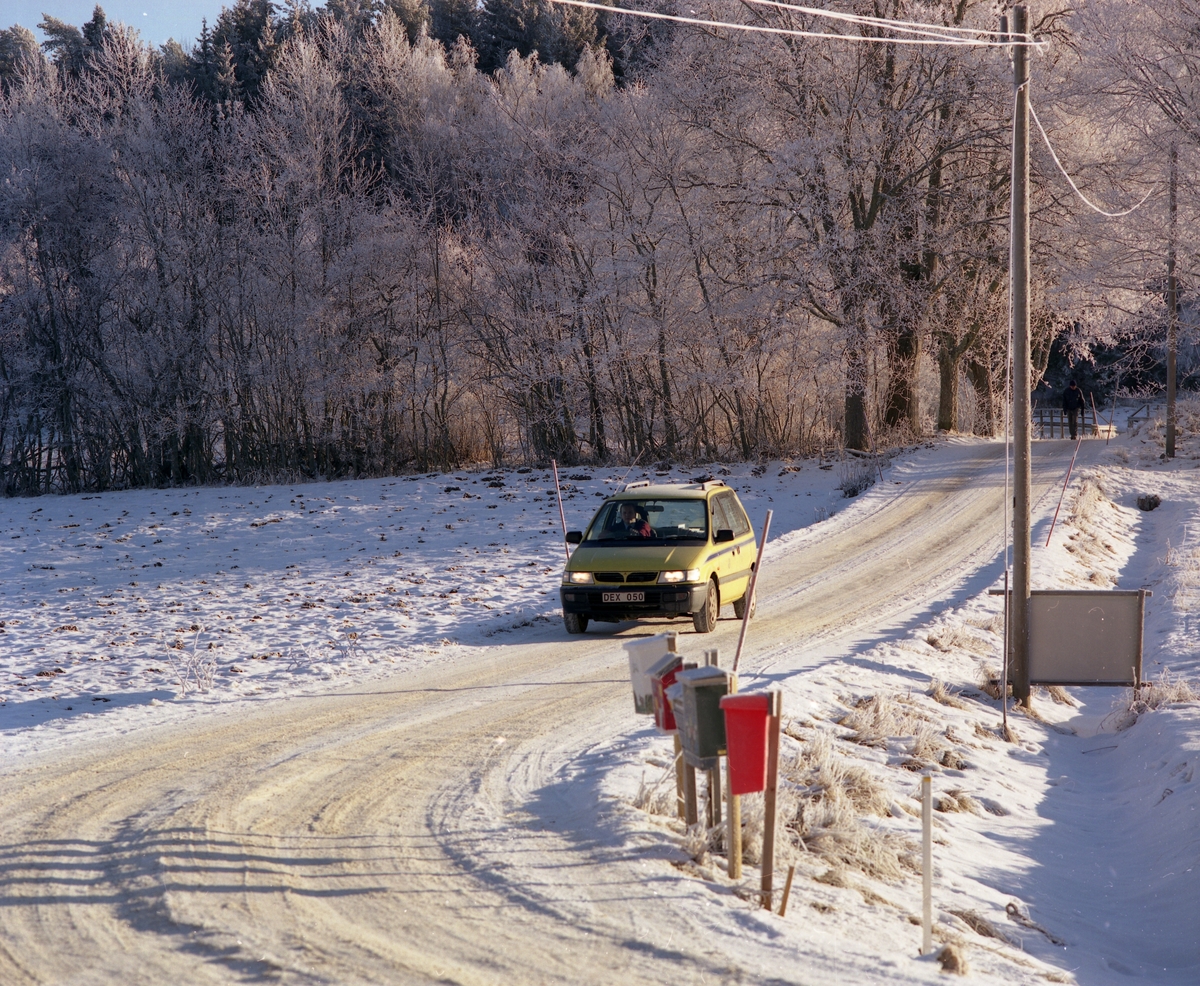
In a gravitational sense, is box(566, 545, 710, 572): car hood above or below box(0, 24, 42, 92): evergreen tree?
below

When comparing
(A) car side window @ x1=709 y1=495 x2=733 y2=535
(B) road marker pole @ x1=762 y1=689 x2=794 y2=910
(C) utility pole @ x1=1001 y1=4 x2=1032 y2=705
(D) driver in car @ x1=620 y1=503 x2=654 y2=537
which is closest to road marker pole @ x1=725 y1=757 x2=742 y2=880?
(B) road marker pole @ x1=762 y1=689 x2=794 y2=910

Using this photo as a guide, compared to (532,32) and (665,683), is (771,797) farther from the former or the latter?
(532,32)

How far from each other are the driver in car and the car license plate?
113cm

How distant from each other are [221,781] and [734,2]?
2943 centimetres

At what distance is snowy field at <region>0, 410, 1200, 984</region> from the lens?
705 centimetres

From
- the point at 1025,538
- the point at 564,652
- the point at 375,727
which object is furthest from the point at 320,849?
the point at 1025,538

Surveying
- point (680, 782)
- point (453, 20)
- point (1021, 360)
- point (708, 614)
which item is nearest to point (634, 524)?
point (708, 614)

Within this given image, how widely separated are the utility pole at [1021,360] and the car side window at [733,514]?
3.88 m

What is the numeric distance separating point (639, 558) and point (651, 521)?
49.5 inches

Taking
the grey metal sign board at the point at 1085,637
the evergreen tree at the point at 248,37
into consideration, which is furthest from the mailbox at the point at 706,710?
the evergreen tree at the point at 248,37

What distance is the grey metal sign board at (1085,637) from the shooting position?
12.6 m

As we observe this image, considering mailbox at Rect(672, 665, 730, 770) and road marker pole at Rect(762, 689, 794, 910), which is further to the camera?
mailbox at Rect(672, 665, 730, 770)

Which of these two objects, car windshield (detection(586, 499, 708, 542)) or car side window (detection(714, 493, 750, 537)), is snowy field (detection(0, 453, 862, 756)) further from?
car side window (detection(714, 493, 750, 537))

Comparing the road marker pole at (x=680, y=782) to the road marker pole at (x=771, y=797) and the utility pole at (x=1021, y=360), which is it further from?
the utility pole at (x=1021, y=360)
